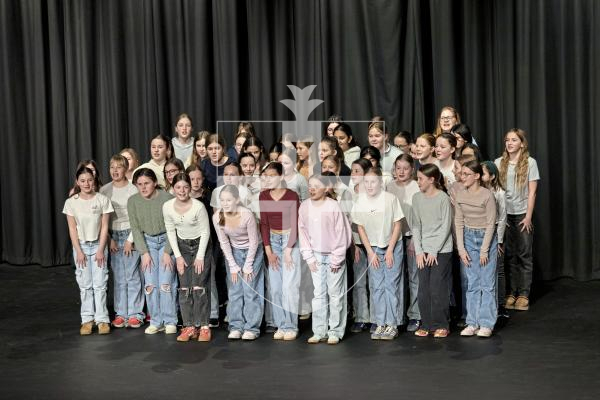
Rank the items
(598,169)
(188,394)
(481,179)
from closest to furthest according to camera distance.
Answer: (188,394) < (481,179) < (598,169)

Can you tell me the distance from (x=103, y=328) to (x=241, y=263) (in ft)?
3.24

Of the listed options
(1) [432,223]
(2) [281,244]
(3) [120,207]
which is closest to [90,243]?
(3) [120,207]

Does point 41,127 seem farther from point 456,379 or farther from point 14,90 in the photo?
point 456,379

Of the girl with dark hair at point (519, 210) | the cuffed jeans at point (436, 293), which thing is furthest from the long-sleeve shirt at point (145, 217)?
the girl with dark hair at point (519, 210)

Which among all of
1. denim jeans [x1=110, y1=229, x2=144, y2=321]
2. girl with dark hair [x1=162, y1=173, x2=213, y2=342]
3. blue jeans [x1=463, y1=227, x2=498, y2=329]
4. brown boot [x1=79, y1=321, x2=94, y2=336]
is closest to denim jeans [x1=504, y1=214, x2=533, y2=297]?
blue jeans [x1=463, y1=227, x2=498, y2=329]

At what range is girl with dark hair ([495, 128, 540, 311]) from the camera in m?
6.24

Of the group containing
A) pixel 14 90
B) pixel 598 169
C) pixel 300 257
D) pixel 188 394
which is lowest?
pixel 188 394

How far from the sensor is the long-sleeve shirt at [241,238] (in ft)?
18.1

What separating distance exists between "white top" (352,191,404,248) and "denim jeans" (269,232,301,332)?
1.48 feet

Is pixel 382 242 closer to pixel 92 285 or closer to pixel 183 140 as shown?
pixel 92 285

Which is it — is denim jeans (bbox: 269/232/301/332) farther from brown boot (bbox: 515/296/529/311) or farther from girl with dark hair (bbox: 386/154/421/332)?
brown boot (bbox: 515/296/529/311)

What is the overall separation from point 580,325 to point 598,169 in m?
1.80

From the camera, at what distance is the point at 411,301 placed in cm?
577

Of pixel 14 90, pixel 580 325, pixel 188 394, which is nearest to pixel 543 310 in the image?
pixel 580 325
